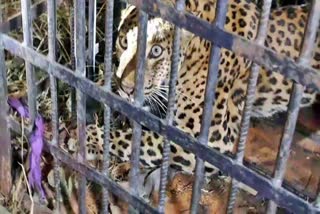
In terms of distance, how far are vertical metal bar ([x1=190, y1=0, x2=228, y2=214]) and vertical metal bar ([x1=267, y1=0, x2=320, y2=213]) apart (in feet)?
0.80

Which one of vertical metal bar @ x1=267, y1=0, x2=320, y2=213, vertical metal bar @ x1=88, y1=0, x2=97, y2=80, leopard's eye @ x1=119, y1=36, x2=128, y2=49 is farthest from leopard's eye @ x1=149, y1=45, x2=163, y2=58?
vertical metal bar @ x1=267, y1=0, x2=320, y2=213

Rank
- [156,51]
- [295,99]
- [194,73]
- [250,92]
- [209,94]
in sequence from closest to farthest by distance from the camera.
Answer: [295,99] < [250,92] < [209,94] < [156,51] < [194,73]

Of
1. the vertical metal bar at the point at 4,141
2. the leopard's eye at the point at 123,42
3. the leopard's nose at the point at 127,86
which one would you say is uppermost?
the leopard's eye at the point at 123,42

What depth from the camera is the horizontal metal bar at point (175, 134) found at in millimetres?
2018

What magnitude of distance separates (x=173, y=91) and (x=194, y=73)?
0.83 metres

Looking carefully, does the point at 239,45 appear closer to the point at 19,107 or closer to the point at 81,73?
the point at 81,73

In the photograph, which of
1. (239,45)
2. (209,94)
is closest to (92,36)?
(209,94)

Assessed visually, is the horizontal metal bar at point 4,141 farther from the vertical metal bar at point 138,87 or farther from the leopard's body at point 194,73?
the vertical metal bar at point 138,87

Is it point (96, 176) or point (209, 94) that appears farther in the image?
point (96, 176)

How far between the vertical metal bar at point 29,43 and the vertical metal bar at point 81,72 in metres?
0.21

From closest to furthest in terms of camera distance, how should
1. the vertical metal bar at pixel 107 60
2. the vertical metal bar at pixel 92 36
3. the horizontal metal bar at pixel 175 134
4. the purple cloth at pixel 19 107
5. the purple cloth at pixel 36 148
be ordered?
the horizontal metal bar at pixel 175 134 → the vertical metal bar at pixel 107 60 → the purple cloth at pixel 36 148 → the purple cloth at pixel 19 107 → the vertical metal bar at pixel 92 36

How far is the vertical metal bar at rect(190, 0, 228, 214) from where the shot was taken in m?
1.91

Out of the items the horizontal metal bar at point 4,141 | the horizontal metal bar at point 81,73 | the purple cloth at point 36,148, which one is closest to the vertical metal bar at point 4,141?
the horizontal metal bar at point 4,141

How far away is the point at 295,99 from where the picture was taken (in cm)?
184
